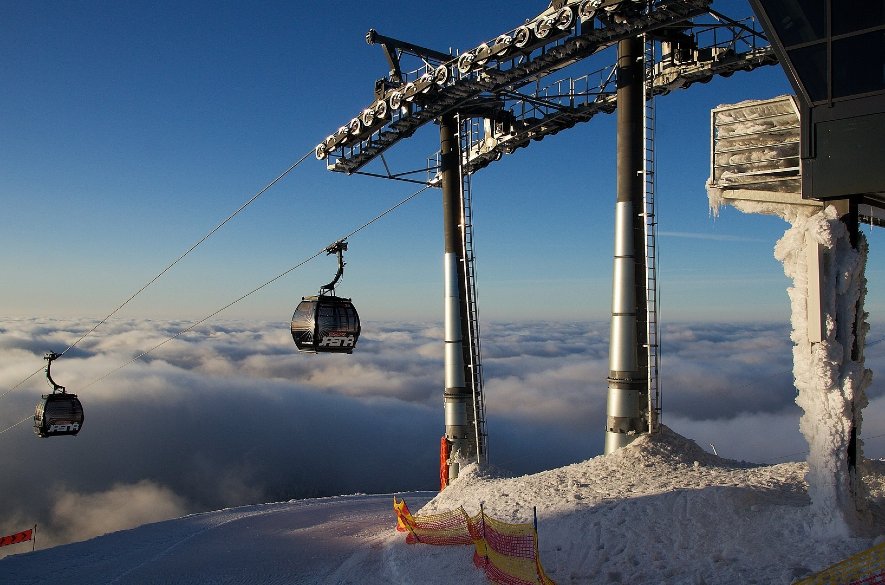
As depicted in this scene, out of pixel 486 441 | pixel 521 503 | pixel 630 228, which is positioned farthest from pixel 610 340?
pixel 486 441

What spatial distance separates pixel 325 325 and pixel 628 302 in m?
9.21

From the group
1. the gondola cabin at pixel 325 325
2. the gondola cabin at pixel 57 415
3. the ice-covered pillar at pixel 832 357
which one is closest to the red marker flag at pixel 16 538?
the gondola cabin at pixel 57 415

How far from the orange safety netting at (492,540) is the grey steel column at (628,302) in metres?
4.93

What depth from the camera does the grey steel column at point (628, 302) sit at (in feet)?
62.7

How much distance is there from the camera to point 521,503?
17.1 metres

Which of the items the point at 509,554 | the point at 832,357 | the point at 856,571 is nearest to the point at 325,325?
the point at 509,554

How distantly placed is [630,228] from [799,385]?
7.97m

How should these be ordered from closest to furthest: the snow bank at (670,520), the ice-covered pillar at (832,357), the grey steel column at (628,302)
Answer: the snow bank at (670,520)
the ice-covered pillar at (832,357)
the grey steel column at (628,302)

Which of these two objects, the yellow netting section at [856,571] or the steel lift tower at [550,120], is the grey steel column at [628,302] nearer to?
the steel lift tower at [550,120]

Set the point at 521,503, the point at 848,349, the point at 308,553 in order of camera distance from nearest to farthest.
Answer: the point at 848,349
the point at 521,503
the point at 308,553

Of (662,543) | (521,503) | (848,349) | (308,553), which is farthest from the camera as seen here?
(308,553)

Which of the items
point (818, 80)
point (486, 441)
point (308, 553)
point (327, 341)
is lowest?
point (308, 553)

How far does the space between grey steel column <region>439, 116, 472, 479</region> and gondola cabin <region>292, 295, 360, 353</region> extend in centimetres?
357

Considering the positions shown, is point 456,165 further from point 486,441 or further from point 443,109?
point 486,441
